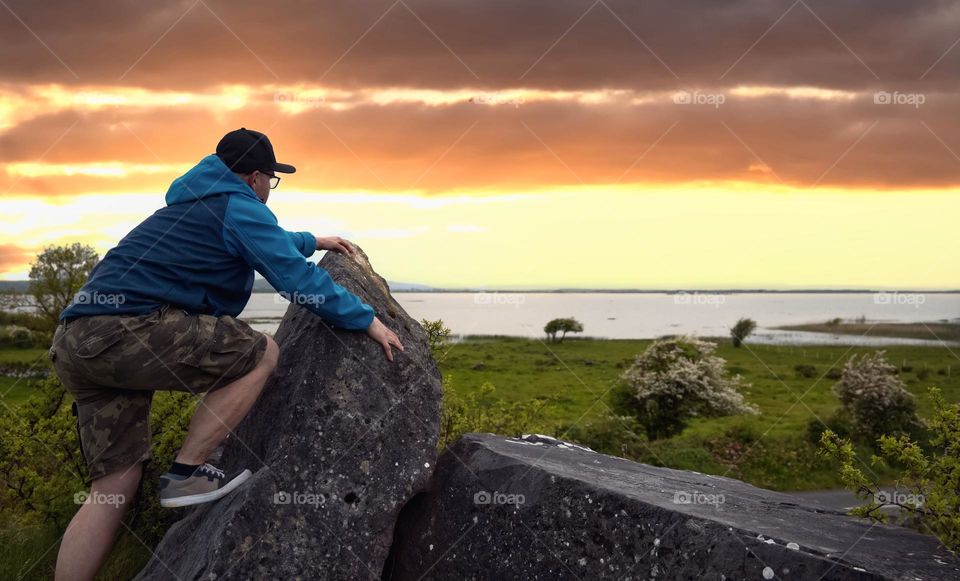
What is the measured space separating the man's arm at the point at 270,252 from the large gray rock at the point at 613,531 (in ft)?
8.38

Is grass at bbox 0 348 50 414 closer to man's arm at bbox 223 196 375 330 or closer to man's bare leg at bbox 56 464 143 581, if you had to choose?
man's bare leg at bbox 56 464 143 581

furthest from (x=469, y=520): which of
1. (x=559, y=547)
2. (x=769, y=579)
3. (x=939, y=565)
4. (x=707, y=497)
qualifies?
(x=939, y=565)

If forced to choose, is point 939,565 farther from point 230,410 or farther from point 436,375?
point 230,410

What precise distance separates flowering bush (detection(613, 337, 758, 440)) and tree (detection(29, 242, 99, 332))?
28571mm

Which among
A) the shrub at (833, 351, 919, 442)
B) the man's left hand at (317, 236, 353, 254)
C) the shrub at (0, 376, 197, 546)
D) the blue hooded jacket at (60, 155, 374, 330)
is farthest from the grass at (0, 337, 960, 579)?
the blue hooded jacket at (60, 155, 374, 330)

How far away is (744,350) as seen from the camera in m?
92.2

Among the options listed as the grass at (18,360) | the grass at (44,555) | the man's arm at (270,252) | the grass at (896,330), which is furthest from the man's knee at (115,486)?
the grass at (896,330)

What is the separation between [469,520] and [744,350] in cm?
9104

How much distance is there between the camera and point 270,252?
22.1ft

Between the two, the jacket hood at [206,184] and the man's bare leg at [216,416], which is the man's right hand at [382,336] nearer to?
the man's bare leg at [216,416]

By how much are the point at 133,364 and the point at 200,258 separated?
109 cm

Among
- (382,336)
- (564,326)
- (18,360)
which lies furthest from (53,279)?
(564,326)

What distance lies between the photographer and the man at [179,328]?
257 inches

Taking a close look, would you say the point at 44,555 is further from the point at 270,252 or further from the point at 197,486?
the point at 270,252
